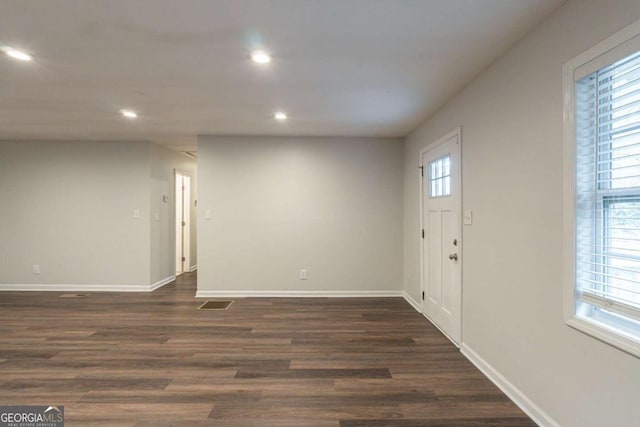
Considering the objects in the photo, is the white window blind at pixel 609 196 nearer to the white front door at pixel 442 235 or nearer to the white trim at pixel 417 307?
the white front door at pixel 442 235

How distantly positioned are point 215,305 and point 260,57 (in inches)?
127

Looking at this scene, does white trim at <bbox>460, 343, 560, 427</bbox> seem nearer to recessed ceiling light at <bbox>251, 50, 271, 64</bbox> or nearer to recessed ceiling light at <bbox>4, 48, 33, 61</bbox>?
recessed ceiling light at <bbox>251, 50, 271, 64</bbox>

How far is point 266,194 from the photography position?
4762mm

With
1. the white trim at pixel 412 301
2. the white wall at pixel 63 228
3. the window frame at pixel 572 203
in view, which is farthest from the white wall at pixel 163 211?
the window frame at pixel 572 203

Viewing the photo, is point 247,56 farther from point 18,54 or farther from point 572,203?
point 572,203

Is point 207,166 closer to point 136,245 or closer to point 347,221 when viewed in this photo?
point 136,245

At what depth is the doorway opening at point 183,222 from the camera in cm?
640

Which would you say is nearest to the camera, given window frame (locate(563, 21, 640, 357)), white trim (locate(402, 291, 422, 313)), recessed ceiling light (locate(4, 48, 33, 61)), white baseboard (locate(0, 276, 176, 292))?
window frame (locate(563, 21, 640, 357))

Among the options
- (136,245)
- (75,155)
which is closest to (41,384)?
(136,245)

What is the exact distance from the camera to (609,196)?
1.50 metres

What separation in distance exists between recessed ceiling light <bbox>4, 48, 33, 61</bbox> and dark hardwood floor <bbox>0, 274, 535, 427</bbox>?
2.35m

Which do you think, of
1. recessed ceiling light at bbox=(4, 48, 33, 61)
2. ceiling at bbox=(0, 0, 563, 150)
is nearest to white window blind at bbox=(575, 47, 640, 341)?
ceiling at bbox=(0, 0, 563, 150)

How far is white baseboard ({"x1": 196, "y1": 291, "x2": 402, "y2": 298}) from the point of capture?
4.72 metres

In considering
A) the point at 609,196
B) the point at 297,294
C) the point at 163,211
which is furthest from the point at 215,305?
the point at 609,196
